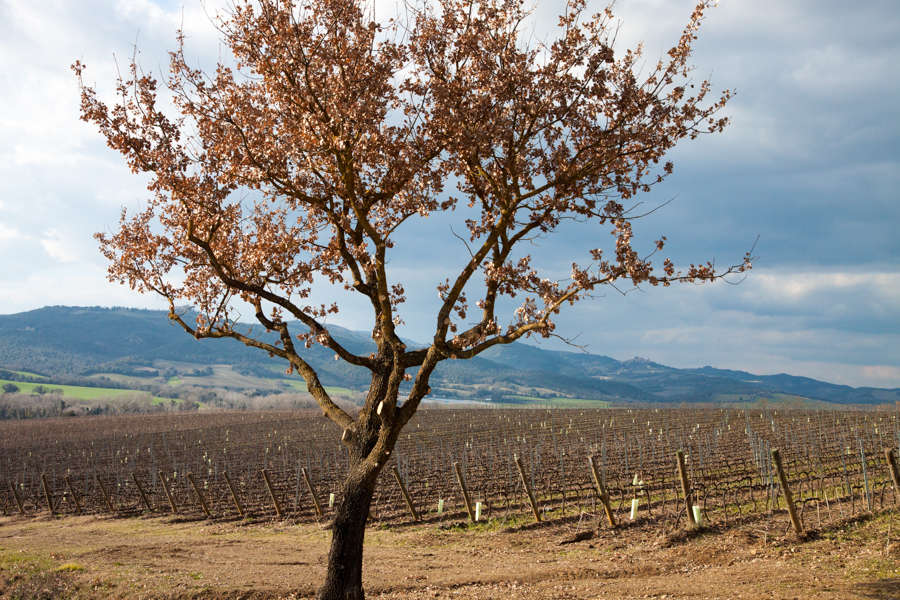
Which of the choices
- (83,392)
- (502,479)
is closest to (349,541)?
(502,479)

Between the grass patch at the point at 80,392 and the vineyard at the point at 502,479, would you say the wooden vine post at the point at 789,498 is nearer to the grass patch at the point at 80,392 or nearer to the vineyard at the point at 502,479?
the vineyard at the point at 502,479

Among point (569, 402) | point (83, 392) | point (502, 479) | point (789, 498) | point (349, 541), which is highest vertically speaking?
point (349, 541)

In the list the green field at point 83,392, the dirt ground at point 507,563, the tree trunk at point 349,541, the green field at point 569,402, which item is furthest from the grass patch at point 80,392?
the tree trunk at point 349,541

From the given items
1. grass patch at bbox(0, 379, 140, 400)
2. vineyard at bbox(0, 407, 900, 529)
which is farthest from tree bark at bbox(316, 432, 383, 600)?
grass patch at bbox(0, 379, 140, 400)

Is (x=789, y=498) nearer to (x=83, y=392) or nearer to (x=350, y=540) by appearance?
(x=350, y=540)

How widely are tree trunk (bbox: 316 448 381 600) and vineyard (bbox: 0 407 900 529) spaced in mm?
7264

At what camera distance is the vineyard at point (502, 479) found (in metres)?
15.1

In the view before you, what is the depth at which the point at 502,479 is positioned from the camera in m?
21.6

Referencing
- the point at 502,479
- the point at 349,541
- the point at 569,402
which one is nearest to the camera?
the point at 349,541

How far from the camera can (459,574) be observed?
10375 millimetres

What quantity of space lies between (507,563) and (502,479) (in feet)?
34.0

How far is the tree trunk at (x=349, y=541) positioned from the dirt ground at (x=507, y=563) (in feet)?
6.22

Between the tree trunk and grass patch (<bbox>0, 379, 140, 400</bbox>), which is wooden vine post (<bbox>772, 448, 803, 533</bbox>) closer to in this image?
the tree trunk

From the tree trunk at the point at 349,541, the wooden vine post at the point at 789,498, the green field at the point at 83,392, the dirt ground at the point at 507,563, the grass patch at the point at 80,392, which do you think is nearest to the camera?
the tree trunk at the point at 349,541
